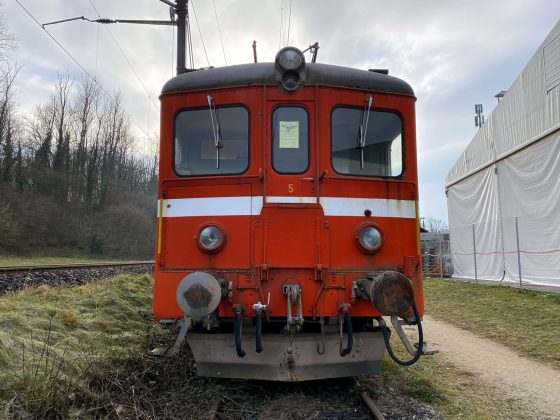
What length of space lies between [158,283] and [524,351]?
266 inches

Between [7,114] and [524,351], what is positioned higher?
[7,114]

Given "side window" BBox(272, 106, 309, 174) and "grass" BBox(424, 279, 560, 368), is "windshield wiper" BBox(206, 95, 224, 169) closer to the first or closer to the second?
"side window" BBox(272, 106, 309, 174)

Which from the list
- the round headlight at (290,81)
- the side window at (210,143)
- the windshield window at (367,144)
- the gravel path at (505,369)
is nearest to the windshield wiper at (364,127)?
the windshield window at (367,144)

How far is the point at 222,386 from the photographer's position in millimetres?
4848

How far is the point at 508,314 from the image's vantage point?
11141 mm

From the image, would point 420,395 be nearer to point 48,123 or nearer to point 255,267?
point 255,267

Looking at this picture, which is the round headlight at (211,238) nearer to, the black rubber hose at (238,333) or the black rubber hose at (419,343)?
the black rubber hose at (238,333)

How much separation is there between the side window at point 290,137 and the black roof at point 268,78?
34 centimetres

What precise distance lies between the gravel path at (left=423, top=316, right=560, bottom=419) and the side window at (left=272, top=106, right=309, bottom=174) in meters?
3.75

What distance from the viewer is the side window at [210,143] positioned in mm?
4852

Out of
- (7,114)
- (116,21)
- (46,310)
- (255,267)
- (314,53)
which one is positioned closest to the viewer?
(255,267)

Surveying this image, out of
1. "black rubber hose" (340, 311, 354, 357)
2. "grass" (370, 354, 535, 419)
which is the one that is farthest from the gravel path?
"black rubber hose" (340, 311, 354, 357)

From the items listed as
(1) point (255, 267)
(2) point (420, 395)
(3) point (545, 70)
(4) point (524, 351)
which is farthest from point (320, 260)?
(3) point (545, 70)

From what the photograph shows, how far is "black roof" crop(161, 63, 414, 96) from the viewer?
15.9ft
